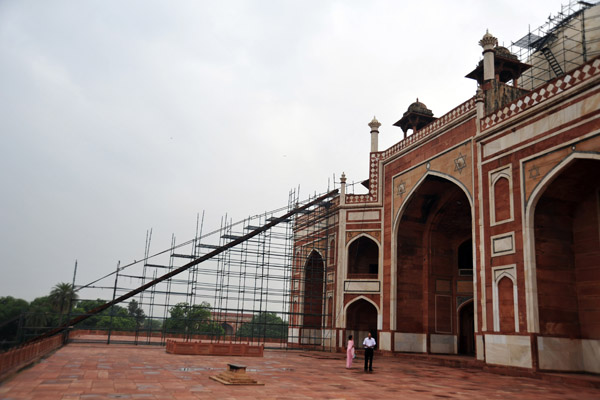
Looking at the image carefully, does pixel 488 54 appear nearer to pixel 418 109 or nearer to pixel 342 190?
pixel 418 109

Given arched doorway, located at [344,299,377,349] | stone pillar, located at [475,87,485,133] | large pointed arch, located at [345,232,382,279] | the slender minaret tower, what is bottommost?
arched doorway, located at [344,299,377,349]

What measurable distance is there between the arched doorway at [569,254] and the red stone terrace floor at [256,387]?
207cm

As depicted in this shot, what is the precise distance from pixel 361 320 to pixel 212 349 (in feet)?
29.0

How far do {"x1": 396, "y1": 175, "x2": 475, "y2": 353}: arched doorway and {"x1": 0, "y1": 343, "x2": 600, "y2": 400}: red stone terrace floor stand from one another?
22.7 ft

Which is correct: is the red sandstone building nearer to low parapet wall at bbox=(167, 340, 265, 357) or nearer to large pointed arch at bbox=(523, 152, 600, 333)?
large pointed arch at bbox=(523, 152, 600, 333)

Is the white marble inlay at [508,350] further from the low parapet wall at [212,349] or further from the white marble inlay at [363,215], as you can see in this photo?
the white marble inlay at [363,215]

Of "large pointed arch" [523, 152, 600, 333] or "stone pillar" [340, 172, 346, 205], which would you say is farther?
"stone pillar" [340, 172, 346, 205]

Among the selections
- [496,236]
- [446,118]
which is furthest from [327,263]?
[496,236]

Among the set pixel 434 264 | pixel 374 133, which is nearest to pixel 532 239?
pixel 434 264

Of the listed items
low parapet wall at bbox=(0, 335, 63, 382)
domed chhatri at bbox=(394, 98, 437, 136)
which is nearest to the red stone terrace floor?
low parapet wall at bbox=(0, 335, 63, 382)

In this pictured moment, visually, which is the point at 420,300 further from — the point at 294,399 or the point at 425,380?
the point at 294,399

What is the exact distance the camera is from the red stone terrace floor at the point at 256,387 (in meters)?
7.34

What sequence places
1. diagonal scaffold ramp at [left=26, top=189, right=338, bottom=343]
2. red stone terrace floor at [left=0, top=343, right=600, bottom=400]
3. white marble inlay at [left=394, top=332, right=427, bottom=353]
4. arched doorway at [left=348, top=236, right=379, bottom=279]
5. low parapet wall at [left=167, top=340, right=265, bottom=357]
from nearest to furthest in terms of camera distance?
red stone terrace floor at [left=0, top=343, right=600, bottom=400]
low parapet wall at [left=167, top=340, right=265, bottom=357]
white marble inlay at [left=394, top=332, right=427, bottom=353]
diagonal scaffold ramp at [left=26, top=189, right=338, bottom=343]
arched doorway at [left=348, top=236, right=379, bottom=279]

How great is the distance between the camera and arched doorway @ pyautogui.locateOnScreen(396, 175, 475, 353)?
19531 millimetres
